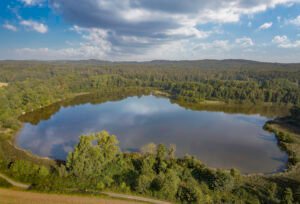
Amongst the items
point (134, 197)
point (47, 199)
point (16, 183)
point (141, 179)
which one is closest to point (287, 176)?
point (141, 179)

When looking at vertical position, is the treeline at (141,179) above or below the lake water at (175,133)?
above

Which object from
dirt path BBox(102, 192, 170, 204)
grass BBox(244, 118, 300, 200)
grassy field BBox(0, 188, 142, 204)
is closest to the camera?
grassy field BBox(0, 188, 142, 204)

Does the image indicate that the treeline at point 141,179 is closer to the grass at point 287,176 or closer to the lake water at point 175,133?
the grass at point 287,176

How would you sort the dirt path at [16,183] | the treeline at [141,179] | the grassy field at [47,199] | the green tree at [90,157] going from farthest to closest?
the green tree at [90,157], the dirt path at [16,183], the treeline at [141,179], the grassy field at [47,199]

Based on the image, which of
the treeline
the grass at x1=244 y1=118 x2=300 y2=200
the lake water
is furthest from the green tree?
the grass at x1=244 y1=118 x2=300 y2=200

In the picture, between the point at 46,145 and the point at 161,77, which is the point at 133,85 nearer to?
the point at 161,77

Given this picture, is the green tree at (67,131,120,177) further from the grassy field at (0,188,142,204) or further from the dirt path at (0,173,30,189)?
the dirt path at (0,173,30,189)

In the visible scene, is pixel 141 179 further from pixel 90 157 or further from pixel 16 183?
pixel 16 183

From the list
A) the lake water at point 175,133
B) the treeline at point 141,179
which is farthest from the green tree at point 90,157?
the lake water at point 175,133
